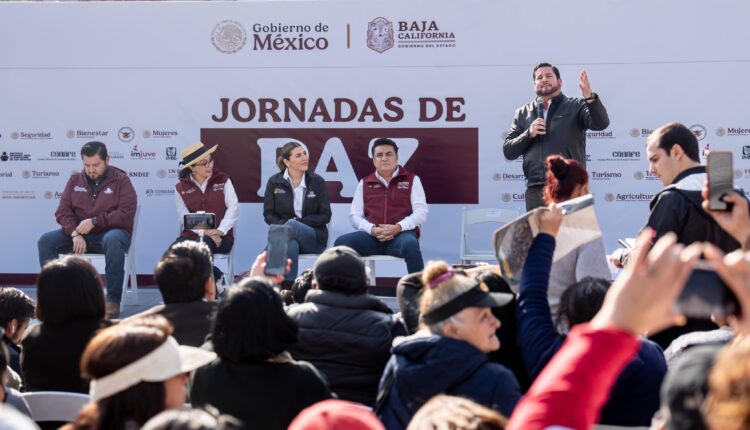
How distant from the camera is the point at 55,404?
2705mm

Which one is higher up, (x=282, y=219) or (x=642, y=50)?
(x=642, y=50)

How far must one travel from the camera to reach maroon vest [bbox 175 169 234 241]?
7.42 m

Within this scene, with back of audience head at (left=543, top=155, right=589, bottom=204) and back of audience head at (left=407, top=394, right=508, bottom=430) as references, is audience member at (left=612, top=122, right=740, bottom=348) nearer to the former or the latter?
back of audience head at (left=543, top=155, right=589, bottom=204)

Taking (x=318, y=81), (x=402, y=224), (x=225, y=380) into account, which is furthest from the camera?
Answer: (x=318, y=81)

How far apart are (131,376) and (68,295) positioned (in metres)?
1.20

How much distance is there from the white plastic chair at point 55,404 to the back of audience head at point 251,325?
18.8 inches

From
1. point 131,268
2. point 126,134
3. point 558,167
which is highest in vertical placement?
point 126,134

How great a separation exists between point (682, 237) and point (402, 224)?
3335 mm

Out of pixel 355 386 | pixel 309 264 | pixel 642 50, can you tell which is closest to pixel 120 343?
pixel 355 386

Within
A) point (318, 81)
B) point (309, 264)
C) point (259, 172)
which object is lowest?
point (309, 264)

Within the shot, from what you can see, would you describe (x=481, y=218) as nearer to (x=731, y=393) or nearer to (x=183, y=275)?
(x=183, y=275)

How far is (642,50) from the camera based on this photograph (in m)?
7.38

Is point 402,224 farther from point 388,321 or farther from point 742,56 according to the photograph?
point 388,321

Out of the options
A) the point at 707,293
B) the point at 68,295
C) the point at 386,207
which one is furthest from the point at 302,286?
the point at 386,207
